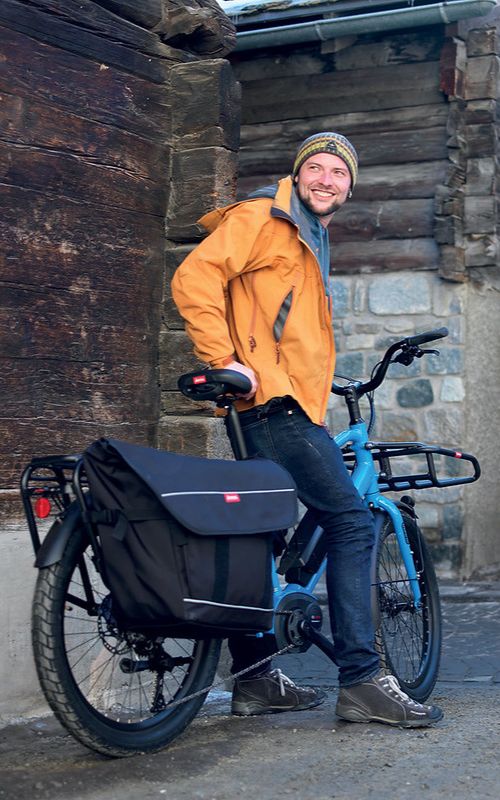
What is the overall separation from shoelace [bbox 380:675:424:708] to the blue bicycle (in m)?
0.13

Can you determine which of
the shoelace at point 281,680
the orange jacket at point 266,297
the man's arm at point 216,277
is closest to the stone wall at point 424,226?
the shoelace at point 281,680

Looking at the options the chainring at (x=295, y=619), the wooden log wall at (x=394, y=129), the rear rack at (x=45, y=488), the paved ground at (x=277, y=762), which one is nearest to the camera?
the paved ground at (x=277, y=762)

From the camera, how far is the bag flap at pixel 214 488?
347 cm

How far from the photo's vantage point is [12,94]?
440cm

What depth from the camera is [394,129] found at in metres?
9.24

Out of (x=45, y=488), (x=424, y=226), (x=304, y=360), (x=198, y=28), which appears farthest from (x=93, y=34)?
(x=424, y=226)

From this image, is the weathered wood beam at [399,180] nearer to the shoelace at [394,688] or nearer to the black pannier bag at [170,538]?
the shoelace at [394,688]

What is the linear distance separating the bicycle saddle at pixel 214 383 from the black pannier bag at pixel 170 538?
0.30m

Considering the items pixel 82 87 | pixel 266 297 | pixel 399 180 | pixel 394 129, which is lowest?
pixel 266 297

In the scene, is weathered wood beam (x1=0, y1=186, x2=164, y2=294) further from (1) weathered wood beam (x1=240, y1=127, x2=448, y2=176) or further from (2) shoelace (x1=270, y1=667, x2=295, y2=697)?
(1) weathered wood beam (x1=240, y1=127, x2=448, y2=176)

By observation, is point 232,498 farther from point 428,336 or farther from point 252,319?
point 428,336

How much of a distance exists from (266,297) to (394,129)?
5.44m

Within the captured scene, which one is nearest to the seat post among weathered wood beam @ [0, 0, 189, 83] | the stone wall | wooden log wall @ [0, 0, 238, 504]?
wooden log wall @ [0, 0, 238, 504]

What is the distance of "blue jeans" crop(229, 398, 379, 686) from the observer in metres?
4.11
